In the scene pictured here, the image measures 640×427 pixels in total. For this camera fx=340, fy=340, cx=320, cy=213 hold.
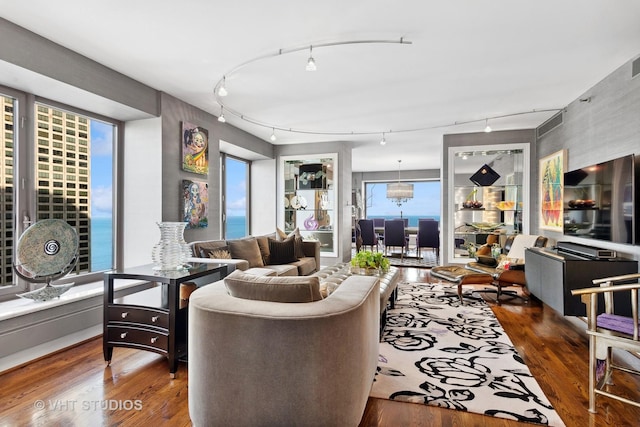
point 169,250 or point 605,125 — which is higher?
point 605,125

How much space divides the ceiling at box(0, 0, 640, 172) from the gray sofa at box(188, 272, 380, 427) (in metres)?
1.98

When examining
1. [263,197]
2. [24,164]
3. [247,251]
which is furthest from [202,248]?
[263,197]

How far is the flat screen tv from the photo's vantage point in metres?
2.88

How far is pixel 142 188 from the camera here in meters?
3.96

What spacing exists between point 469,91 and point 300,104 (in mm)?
2045

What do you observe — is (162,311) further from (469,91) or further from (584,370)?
(469,91)

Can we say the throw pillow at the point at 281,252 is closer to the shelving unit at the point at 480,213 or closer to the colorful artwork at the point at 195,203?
the colorful artwork at the point at 195,203

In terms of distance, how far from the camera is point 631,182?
288 cm

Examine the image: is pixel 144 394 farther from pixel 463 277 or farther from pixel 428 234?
pixel 428 234

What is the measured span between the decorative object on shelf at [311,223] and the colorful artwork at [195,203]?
103 inches

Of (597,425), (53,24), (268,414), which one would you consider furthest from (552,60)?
(53,24)

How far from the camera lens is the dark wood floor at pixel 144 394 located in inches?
75.0

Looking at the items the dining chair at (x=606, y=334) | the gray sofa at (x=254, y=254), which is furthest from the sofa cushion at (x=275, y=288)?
the dining chair at (x=606, y=334)

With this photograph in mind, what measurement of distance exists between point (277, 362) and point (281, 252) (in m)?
3.35
